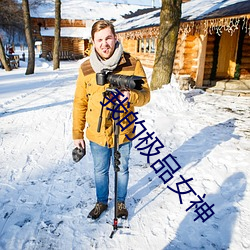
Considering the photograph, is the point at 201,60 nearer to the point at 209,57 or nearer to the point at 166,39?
the point at 209,57

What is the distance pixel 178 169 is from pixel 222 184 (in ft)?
2.16

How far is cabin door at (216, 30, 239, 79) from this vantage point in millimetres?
10625

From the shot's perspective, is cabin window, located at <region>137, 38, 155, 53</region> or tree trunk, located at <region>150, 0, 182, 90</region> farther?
cabin window, located at <region>137, 38, 155, 53</region>

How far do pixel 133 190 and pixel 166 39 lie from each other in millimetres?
5411

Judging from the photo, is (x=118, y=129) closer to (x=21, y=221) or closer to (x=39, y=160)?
(x=21, y=221)

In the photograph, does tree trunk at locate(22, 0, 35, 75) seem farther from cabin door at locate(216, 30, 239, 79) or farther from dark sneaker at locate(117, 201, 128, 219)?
dark sneaker at locate(117, 201, 128, 219)

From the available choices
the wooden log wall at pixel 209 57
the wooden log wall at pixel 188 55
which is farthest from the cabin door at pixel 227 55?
the wooden log wall at pixel 188 55

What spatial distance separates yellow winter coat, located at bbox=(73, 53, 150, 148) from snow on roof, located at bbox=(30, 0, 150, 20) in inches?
1313

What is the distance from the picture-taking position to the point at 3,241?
2.13 m

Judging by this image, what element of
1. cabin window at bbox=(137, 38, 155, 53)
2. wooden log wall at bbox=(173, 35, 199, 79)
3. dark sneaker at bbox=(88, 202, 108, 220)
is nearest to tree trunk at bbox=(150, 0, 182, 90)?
wooden log wall at bbox=(173, 35, 199, 79)

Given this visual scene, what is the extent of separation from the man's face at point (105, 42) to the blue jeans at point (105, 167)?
85 cm

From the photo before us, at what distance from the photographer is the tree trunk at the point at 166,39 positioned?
673cm

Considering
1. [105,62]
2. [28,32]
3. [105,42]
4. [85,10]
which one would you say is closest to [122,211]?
[105,62]

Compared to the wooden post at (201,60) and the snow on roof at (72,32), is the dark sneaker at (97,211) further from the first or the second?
the snow on roof at (72,32)
